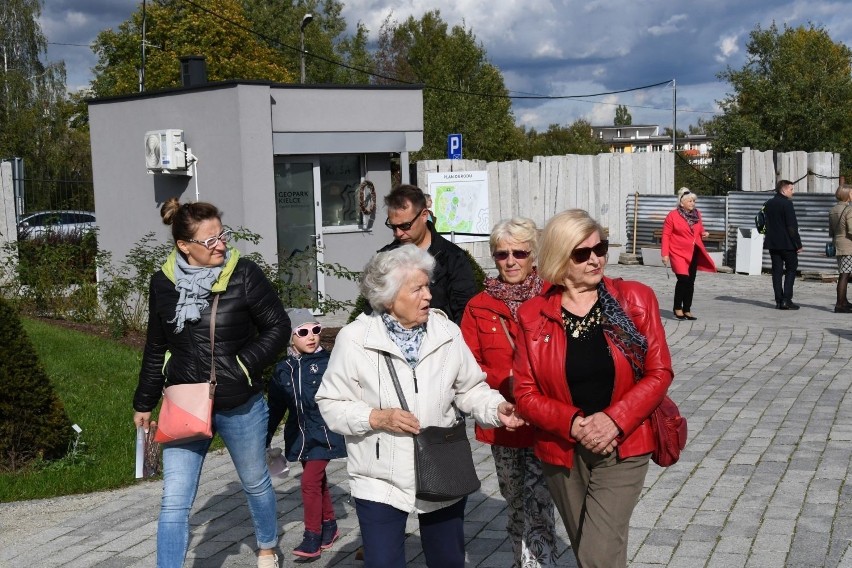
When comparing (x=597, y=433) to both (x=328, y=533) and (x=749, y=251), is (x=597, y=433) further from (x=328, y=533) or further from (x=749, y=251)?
(x=749, y=251)

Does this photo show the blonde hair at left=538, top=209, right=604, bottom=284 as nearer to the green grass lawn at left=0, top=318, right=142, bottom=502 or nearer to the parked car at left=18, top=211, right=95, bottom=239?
the green grass lawn at left=0, top=318, right=142, bottom=502

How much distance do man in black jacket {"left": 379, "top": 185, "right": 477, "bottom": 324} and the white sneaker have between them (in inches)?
57.6

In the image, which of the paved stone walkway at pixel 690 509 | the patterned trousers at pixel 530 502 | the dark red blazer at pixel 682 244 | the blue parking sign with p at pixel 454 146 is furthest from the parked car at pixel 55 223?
the patterned trousers at pixel 530 502

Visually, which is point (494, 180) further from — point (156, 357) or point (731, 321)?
point (156, 357)

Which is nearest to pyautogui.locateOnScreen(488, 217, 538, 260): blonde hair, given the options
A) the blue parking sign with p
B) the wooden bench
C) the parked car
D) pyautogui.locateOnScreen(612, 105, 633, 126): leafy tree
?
the parked car

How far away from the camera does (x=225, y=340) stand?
15.6 feet

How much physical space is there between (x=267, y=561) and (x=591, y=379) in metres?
2.13

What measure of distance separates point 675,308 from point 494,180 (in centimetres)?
1042

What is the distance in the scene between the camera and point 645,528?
5.78m

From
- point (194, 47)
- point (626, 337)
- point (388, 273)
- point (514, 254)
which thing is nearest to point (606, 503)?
point (626, 337)

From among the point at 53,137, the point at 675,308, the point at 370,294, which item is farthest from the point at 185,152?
the point at 53,137

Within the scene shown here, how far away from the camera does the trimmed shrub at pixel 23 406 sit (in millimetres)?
7055

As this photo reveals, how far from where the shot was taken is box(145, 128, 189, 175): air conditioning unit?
14.8m

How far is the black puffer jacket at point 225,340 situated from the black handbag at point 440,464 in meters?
0.99
